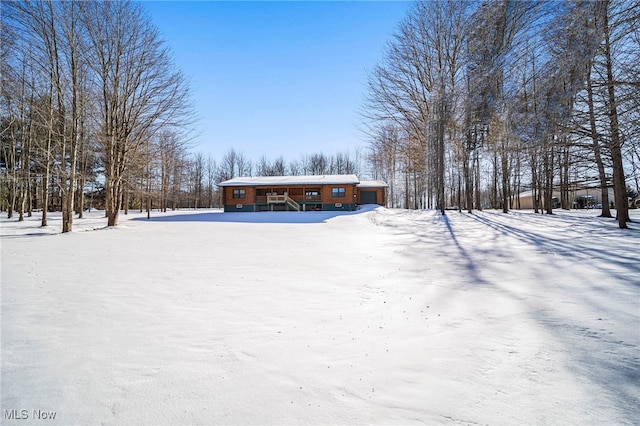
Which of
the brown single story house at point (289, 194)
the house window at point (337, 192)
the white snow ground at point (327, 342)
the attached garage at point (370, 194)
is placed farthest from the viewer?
the attached garage at point (370, 194)

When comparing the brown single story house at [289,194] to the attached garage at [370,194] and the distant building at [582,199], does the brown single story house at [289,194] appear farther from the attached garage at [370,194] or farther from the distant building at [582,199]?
the distant building at [582,199]

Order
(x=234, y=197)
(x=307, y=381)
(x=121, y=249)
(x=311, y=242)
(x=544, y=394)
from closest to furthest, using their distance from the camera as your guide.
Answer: (x=544, y=394), (x=307, y=381), (x=121, y=249), (x=311, y=242), (x=234, y=197)

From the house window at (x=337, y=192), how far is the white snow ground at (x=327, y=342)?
71.4ft

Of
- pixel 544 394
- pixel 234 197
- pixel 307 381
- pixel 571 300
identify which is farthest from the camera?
pixel 234 197

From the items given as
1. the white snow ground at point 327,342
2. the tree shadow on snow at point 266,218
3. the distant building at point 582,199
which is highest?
the distant building at point 582,199

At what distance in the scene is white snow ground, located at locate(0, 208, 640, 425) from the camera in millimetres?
1970

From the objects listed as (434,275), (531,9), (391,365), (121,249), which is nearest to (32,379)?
(391,365)

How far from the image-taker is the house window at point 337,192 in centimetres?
2795

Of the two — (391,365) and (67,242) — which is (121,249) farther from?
(391,365)

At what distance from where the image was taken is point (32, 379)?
2.27 metres

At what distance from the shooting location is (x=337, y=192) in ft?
92.1

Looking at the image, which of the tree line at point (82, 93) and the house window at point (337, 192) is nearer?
the tree line at point (82, 93)

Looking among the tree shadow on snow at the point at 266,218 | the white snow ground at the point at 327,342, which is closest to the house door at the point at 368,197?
the tree shadow on snow at the point at 266,218

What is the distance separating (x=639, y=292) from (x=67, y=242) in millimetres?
14469
